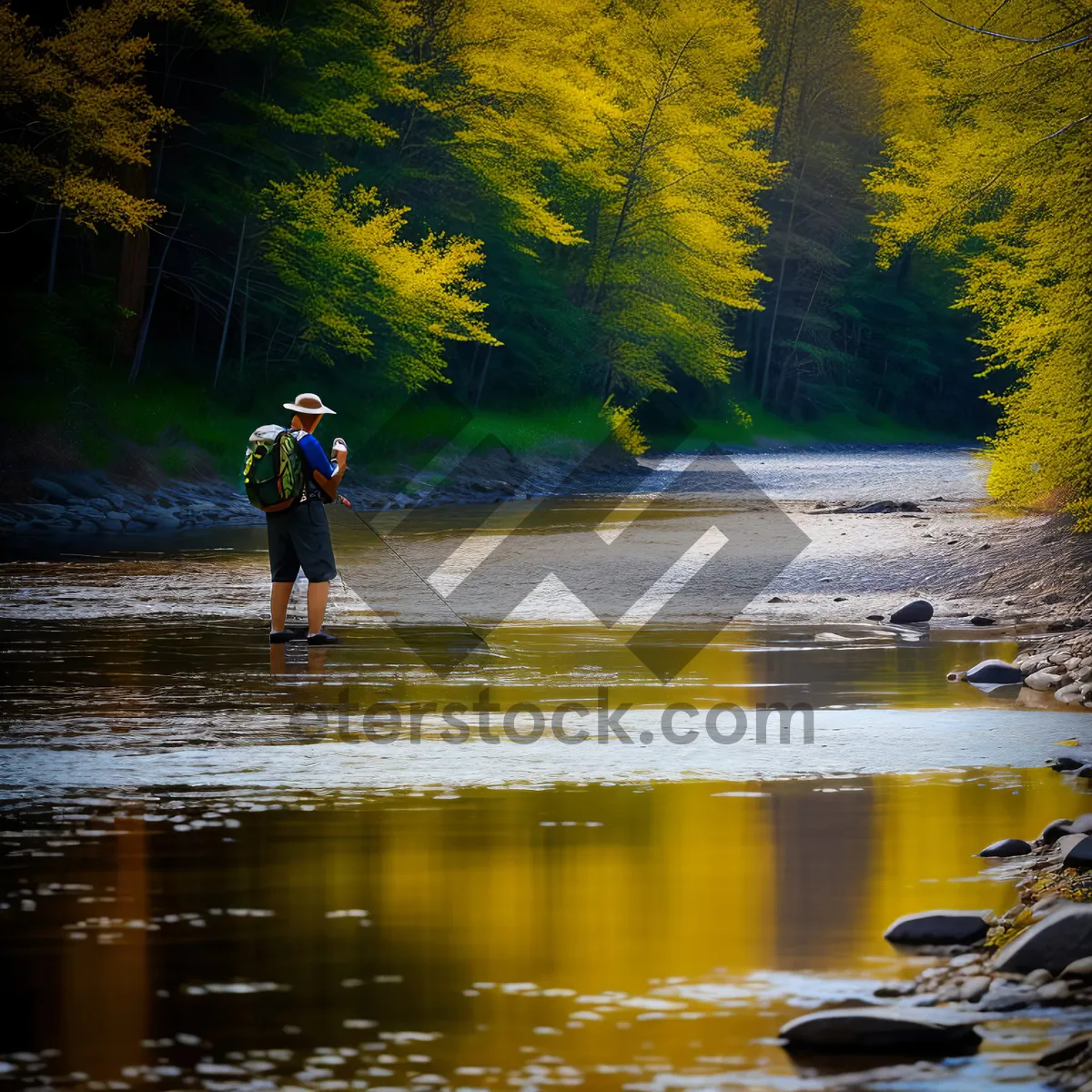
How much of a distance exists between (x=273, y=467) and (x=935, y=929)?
7.70 m

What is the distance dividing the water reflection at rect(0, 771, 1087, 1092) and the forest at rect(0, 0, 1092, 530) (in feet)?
27.4

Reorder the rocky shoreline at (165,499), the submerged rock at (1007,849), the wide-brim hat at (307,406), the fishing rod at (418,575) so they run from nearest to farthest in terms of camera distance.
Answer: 1. the submerged rock at (1007,849)
2. the wide-brim hat at (307,406)
3. the fishing rod at (418,575)
4. the rocky shoreline at (165,499)

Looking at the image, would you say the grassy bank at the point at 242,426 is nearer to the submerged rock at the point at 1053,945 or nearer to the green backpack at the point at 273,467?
the green backpack at the point at 273,467

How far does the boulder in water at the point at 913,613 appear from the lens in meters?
16.2

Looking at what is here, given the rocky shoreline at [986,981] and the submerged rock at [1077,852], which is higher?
the submerged rock at [1077,852]

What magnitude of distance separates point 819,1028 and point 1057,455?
1483cm

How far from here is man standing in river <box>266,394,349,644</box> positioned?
12.8 metres

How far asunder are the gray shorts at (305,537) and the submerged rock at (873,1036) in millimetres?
8404

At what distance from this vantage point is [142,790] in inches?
332

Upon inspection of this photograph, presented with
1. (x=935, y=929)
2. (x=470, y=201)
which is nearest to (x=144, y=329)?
(x=470, y=201)

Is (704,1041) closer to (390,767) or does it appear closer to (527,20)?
(390,767)

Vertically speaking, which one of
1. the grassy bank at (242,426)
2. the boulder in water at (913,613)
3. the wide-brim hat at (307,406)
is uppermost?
the grassy bank at (242,426)

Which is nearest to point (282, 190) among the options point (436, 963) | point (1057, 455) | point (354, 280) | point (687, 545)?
point (354, 280)

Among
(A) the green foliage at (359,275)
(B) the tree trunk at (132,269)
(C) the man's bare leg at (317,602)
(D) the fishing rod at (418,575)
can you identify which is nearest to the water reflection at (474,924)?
(D) the fishing rod at (418,575)
